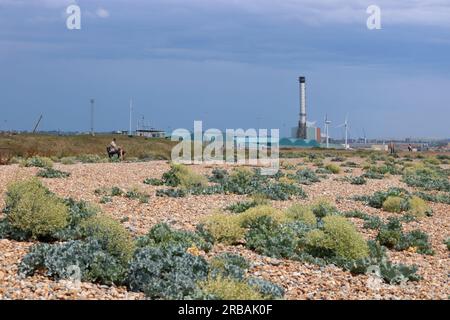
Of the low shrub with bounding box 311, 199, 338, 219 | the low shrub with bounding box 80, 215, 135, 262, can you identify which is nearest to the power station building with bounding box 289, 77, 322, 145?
the low shrub with bounding box 311, 199, 338, 219

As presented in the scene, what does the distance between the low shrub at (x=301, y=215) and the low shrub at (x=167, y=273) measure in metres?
4.82

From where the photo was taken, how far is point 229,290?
6.76 metres

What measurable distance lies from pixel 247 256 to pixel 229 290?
3087mm

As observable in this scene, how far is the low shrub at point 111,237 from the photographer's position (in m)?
8.60

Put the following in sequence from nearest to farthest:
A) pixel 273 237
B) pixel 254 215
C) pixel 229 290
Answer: pixel 229 290 < pixel 273 237 < pixel 254 215

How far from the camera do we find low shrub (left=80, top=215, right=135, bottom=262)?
860 cm

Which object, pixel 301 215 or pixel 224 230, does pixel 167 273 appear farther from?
pixel 301 215

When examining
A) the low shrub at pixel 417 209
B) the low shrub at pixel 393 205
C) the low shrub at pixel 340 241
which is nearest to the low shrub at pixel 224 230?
the low shrub at pixel 340 241

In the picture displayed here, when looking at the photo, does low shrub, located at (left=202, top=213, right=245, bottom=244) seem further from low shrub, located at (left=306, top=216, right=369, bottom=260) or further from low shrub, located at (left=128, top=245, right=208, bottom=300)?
low shrub, located at (left=128, top=245, right=208, bottom=300)

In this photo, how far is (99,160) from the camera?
32406 millimetres

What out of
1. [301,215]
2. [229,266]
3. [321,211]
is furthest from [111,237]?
[321,211]

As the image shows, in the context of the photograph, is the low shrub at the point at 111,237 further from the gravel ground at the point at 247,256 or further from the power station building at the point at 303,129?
the power station building at the point at 303,129
